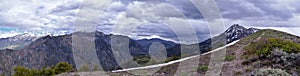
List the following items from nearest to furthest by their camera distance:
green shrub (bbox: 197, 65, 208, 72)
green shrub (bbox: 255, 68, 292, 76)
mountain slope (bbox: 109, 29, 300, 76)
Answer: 1. green shrub (bbox: 255, 68, 292, 76)
2. mountain slope (bbox: 109, 29, 300, 76)
3. green shrub (bbox: 197, 65, 208, 72)

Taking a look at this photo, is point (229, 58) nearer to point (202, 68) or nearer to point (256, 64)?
point (202, 68)

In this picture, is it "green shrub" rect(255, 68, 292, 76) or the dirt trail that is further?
the dirt trail

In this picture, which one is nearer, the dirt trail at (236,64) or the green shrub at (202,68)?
the dirt trail at (236,64)

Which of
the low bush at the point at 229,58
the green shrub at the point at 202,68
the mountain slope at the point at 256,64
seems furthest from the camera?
the low bush at the point at 229,58

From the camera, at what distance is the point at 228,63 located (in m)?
25.3

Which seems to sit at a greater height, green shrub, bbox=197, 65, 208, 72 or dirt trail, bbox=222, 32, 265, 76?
dirt trail, bbox=222, 32, 265, 76

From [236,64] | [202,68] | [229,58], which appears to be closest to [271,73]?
[236,64]

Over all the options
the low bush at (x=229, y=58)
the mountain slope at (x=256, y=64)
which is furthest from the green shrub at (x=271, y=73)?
the low bush at (x=229, y=58)

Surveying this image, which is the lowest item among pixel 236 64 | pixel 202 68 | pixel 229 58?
pixel 202 68

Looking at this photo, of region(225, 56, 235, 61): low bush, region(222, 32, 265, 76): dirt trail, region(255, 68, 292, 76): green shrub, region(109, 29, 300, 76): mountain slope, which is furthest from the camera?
region(225, 56, 235, 61): low bush

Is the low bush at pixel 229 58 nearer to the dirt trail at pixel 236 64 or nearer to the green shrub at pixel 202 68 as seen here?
the dirt trail at pixel 236 64

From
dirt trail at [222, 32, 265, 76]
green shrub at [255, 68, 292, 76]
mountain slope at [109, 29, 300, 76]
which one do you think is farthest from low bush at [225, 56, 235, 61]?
green shrub at [255, 68, 292, 76]

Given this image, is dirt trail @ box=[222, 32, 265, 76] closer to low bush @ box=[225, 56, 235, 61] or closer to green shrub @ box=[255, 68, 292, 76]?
low bush @ box=[225, 56, 235, 61]

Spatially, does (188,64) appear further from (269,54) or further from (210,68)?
(269,54)
